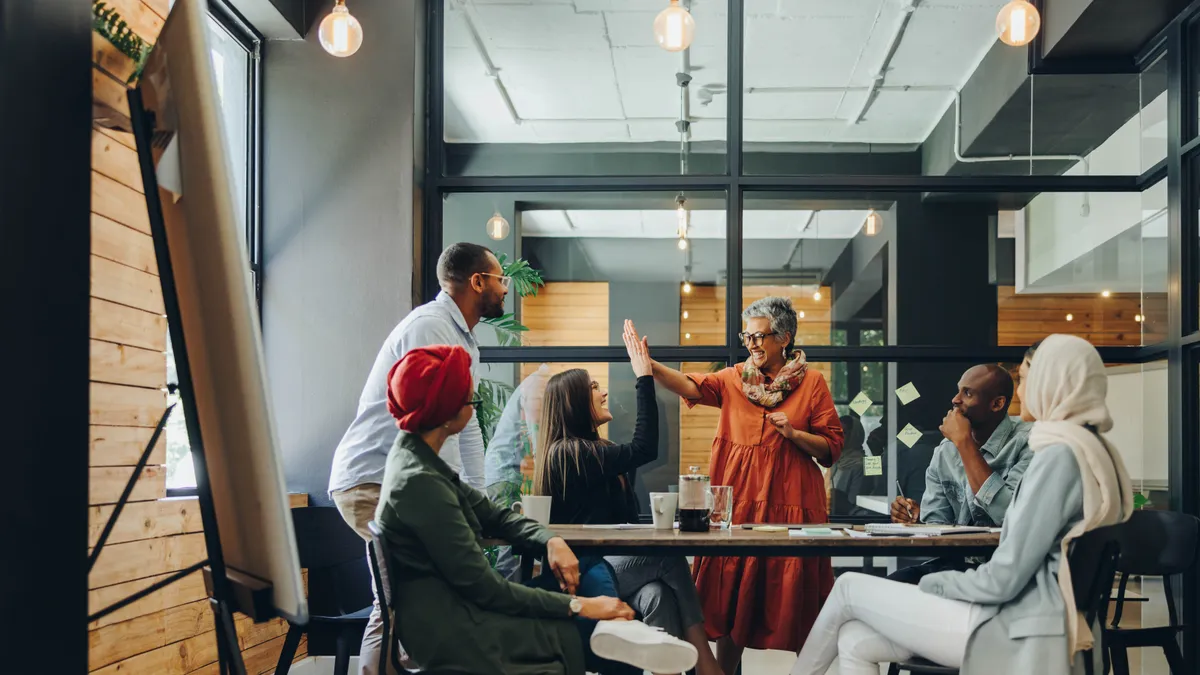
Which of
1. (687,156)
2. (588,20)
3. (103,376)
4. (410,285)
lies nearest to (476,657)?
(103,376)

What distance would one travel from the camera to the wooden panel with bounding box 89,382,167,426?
317cm

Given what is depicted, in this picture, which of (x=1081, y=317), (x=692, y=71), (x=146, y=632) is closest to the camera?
(x=146, y=632)

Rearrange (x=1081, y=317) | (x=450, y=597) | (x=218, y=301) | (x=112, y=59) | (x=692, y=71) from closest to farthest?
(x=218, y=301), (x=112, y=59), (x=450, y=597), (x=1081, y=317), (x=692, y=71)

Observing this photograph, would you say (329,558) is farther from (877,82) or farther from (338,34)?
(877,82)

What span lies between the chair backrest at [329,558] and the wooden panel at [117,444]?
0.52 metres

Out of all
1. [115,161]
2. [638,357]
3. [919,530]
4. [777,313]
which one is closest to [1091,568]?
[919,530]

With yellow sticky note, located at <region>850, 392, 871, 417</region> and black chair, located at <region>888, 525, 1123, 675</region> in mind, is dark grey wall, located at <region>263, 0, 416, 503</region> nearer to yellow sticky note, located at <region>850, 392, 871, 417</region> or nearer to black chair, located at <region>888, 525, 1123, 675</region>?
yellow sticky note, located at <region>850, 392, 871, 417</region>

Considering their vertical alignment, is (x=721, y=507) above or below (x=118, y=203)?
below

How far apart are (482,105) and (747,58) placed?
127 cm

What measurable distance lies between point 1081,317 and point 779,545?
106 inches

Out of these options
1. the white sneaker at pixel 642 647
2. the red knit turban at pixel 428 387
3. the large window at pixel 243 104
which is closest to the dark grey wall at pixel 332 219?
the large window at pixel 243 104

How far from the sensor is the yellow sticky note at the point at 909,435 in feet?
16.1

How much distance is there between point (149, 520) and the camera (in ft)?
11.3

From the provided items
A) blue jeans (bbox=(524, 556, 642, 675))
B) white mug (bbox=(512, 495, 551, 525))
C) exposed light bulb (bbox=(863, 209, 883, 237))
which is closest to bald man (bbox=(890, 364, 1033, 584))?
blue jeans (bbox=(524, 556, 642, 675))
